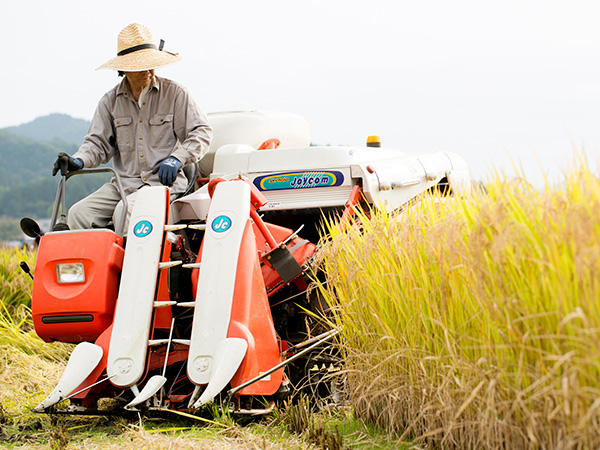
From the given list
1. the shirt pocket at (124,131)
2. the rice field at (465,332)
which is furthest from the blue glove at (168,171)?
the rice field at (465,332)

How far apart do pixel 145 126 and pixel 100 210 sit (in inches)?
29.5

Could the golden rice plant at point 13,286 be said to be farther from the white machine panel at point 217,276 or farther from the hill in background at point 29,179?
the hill in background at point 29,179

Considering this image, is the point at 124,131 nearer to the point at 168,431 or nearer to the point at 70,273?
the point at 70,273

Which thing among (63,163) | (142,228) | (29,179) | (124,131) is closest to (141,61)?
(124,131)

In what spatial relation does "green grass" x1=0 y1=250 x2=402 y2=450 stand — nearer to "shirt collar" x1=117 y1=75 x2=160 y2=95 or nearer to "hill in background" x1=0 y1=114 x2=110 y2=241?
"shirt collar" x1=117 y1=75 x2=160 y2=95

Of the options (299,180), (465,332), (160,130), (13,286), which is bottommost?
(13,286)

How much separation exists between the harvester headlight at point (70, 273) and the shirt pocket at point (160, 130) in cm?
138

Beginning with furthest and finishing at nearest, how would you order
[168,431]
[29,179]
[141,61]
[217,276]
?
[29,179]
[141,61]
[217,276]
[168,431]

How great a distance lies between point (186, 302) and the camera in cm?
369

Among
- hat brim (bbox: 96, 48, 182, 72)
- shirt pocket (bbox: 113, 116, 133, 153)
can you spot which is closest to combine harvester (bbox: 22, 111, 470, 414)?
shirt pocket (bbox: 113, 116, 133, 153)

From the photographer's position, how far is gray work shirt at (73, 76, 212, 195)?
4.91 m

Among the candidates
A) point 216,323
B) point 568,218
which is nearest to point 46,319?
point 216,323

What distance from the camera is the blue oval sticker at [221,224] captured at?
12.0 ft

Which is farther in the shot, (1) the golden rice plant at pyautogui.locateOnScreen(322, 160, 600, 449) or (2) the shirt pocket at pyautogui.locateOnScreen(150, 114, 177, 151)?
(2) the shirt pocket at pyautogui.locateOnScreen(150, 114, 177, 151)
